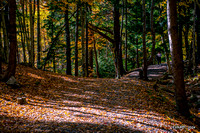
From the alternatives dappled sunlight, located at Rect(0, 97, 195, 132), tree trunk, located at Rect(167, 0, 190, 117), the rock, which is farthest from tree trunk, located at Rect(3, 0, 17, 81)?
tree trunk, located at Rect(167, 0, 190, 117)

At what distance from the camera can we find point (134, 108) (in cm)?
652

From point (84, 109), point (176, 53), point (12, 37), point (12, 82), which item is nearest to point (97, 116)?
point (84, 109)

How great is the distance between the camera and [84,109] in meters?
5.96

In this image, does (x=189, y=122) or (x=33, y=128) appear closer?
(x=33, y=128)

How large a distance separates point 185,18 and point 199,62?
4.53 metres

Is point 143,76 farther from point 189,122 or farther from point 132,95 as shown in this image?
point 189,122

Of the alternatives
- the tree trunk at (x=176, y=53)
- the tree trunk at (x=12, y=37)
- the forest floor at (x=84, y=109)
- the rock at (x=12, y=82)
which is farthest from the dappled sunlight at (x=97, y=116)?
the tree trunk at (x=12, y=37)

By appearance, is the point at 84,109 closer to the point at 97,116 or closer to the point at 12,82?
the point at 97,116

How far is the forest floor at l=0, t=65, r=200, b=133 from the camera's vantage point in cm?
433

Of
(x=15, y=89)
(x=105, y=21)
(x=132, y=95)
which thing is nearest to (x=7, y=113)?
(x=15, y=89)

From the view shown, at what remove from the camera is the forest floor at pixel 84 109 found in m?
4.33

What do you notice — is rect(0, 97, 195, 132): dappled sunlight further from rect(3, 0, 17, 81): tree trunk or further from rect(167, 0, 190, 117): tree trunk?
rect(3, 0, 17, 81): tree trunk

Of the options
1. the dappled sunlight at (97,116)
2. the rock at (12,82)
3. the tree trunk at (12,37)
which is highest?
the tree trunk at (12,37)

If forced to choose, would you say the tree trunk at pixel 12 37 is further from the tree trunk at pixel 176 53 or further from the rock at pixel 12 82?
the tree trunk at pixel 176 53
